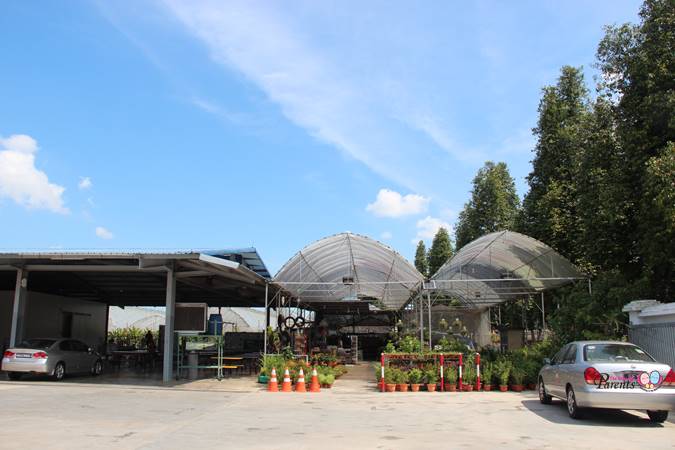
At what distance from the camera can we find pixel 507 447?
7484 millimetres

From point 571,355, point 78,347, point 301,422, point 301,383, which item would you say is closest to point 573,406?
point 571,355

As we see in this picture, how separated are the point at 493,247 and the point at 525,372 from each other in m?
5.59

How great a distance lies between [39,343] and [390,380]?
10.4 meters

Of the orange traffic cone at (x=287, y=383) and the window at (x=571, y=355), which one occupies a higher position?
the window at (x=571, y=355)

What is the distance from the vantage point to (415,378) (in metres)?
15.2

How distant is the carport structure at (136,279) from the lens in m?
16.2

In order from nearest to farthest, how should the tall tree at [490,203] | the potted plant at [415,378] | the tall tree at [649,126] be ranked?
the tall tree at [649,126], the potted plant at [415,378], the tall tree at [490,203]

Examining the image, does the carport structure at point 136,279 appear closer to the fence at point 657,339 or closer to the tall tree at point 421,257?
the fence at point 657,339

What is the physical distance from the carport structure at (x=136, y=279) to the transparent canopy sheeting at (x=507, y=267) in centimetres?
716

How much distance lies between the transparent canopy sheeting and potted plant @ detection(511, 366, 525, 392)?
3.43 m

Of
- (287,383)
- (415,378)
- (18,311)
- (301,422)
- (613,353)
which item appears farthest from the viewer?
(18,311)

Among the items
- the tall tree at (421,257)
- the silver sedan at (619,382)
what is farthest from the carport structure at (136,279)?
the tall tree at (421,257)

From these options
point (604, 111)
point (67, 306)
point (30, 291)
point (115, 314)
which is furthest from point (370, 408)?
point (115, 314)

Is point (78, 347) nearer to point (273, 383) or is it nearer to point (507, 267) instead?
point (273, 383)
